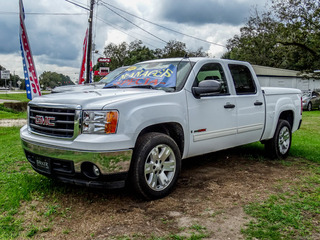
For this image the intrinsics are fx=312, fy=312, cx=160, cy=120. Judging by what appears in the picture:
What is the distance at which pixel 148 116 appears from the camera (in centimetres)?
360

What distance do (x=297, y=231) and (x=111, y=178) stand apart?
1.94 m

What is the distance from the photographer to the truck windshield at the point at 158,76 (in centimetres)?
428

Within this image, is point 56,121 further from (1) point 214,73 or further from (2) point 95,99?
(1) point 214,73

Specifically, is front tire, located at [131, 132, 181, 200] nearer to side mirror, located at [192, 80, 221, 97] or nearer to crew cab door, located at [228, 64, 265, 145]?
side mirror, located at [192, 80, 221, 97]

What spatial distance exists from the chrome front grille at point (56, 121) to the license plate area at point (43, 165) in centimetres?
30

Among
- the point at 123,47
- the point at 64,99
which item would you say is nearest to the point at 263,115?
the point at 64,99

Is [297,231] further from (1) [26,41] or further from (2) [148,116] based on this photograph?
(1) [26,41]

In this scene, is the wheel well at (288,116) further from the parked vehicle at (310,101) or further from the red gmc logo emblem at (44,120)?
the parked vehicle at (310,101)

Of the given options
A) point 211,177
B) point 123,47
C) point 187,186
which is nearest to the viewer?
point 187,186

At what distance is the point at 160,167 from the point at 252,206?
1157 mm

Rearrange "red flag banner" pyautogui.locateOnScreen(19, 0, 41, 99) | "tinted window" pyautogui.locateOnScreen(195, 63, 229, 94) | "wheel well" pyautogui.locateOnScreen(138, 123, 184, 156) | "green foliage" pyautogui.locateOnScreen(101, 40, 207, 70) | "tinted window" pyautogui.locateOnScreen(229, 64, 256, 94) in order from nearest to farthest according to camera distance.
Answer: "wheel well" pyautogui.locateOnScreen(138, 123, 184, 156) < "tinted window" pyautogui.locateOnScreen(195, 63, 229, 94) < "tinted window" pyautogui.locateOnScreen(229, 64, 256, 94) < "red flag banner" pyautogui.locateOnScreen(19, 0, 41, 99) < "green foliage" pyautogui.locateOnScreen(101, 40, 207, 70)

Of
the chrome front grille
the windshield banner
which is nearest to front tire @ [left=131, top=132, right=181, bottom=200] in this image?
the chrome front grille

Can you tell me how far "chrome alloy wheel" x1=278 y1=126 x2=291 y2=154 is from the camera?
602 cm

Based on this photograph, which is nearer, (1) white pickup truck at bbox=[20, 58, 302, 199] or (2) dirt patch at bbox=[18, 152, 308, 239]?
(2) dirt patch at bbox=[18, 152, 308, 239]
